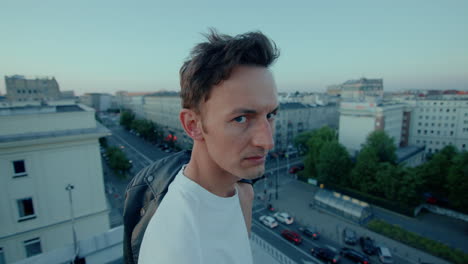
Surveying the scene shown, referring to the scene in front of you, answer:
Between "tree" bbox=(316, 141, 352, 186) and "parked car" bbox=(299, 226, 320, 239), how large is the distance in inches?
344

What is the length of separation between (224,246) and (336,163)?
28.4 meters

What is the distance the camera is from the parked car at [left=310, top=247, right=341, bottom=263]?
53.1 feet

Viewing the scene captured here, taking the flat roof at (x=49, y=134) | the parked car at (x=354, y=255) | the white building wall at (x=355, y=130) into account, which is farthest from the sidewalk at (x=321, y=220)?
the flat roof at (x=49, y=134)

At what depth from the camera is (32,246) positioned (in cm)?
1123

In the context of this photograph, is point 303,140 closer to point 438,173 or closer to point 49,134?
point 438,173

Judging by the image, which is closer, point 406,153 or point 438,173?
point 438,173

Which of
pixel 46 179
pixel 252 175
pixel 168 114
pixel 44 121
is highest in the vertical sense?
pixel 252 175

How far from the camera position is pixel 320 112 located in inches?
2194

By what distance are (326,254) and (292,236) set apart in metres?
2.96

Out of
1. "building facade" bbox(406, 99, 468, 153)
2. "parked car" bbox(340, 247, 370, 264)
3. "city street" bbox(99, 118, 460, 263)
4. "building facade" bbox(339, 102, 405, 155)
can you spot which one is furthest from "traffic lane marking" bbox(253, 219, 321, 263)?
"building facade" bbox(406, 99, 468, 153)

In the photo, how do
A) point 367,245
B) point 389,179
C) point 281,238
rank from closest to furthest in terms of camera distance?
point 367,245, point 281,238, point 389,179

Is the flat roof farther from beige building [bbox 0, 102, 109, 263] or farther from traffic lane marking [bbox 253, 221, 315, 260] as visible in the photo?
traffic lane marking [bbox 253, 221, 315, 260]

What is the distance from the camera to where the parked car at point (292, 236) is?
1845cm

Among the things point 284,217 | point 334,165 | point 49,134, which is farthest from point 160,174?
point 334,165
